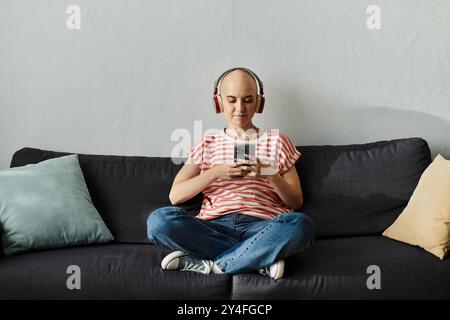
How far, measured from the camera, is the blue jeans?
7.04 ft

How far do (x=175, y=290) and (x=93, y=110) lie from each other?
1122mm

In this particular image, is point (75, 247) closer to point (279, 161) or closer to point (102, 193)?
point (102, 193)

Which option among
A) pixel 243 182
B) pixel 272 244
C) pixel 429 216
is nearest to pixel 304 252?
pixel 272 244

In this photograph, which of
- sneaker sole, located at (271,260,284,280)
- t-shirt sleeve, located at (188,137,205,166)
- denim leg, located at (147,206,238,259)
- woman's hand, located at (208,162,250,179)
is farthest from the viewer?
t-shirt sleeve, located at (188,137,205,166)

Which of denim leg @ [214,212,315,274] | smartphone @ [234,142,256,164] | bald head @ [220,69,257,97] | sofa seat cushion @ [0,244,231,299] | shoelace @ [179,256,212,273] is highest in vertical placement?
bald head @ [220,69,257,97]

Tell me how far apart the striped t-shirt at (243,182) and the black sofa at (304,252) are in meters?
0.12

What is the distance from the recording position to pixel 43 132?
2.97 meters

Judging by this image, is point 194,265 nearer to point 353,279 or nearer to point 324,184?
point 353,279

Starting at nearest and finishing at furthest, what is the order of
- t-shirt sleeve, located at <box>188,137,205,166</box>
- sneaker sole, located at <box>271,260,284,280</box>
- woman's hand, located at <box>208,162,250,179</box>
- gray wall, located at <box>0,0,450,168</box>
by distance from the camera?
sneaker sole, located at <box>271,260,284,280</box>, woman's hand, located at <box>208,162,250,179</box>, t-shirt sleeve, located at <box>188,137,205,166</box>, gray wall, located at <box>0,0,450,168</box>

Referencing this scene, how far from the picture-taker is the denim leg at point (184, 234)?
2221mm

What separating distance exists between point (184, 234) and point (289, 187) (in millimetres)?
470

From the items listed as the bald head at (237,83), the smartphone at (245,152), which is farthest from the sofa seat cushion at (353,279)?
the bald head at (237,83)

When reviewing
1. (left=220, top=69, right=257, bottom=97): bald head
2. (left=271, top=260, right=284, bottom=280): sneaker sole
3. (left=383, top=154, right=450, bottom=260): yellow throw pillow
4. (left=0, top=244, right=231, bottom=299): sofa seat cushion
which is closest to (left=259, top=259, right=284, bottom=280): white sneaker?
(left=271, top=260, right=284, bottom=280): sneaker sole

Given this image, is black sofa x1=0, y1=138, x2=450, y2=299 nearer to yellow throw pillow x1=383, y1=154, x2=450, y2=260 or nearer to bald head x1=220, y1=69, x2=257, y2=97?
yellow throw pillow x1=383, y1=154, x2=450, y2=260
